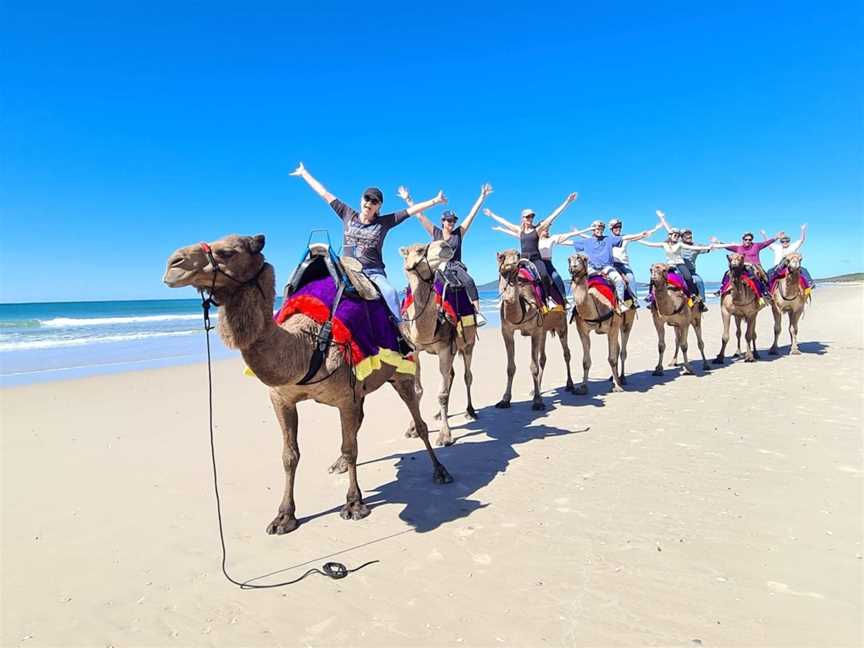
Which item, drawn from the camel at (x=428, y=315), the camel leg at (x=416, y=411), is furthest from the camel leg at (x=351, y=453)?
the camel at (x=428, y=315)

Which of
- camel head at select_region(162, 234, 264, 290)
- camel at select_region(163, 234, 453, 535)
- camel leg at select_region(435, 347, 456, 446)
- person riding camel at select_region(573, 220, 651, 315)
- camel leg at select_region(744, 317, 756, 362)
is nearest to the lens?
camel head at select_region(162, 234, 264, 290)

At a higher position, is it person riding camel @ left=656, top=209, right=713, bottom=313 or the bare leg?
person riding camel @ left=656, top=209, right=713, bottom=313

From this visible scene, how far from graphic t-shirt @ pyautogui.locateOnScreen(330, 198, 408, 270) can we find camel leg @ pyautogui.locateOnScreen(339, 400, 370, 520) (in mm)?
1785

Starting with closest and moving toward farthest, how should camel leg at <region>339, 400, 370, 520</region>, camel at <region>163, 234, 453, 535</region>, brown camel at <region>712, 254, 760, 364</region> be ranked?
camel at <region>163, 234, 453, 535</region>, camel leg at <region>339, 400, 370, 520</region>, brown camel at <region>712, 254, 760, 364</region>

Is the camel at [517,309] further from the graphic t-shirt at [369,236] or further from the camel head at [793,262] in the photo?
the camel head at [793,262]

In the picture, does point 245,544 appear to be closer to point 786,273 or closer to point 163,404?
point 163,404

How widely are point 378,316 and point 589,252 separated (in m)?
7.24

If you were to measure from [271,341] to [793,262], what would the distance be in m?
15.3

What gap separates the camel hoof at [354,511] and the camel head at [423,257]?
2.69 m

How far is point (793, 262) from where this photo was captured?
13.7m

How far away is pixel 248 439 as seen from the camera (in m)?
7.34

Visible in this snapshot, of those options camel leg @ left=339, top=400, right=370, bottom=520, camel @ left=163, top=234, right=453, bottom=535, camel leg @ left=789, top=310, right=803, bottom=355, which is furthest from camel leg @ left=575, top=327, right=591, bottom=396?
camel leg @ left=789, top=310, right=803, bottom=355

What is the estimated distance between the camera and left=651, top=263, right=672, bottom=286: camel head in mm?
11555

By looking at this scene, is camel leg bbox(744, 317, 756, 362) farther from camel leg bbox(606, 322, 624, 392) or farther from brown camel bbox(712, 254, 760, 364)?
camel leg bbox(606, 322, 624, 392)
